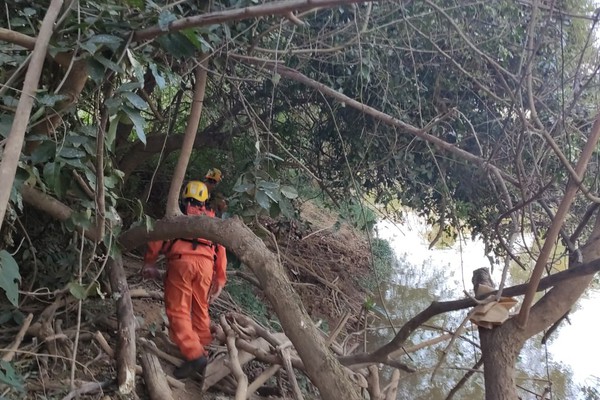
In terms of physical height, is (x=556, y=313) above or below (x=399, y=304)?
below

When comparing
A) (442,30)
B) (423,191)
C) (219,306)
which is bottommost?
(219,306)

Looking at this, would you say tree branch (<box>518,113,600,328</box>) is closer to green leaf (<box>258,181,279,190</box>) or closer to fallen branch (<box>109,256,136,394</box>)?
green leaf (<box>258,181,279,190</box>)

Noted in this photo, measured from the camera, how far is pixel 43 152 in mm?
2154

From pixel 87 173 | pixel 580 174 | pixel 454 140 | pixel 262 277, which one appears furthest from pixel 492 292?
pixel 454 140

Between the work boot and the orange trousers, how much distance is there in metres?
0.03

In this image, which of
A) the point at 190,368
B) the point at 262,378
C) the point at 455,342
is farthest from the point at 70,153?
the point at 455,342

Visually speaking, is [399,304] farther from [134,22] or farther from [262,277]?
[134,22]

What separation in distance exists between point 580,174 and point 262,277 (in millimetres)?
1416

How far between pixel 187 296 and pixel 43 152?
69.3 inches

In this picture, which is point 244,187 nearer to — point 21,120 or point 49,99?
point 49,99

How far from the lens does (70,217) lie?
266cm

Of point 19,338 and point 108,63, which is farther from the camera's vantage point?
point 19,338

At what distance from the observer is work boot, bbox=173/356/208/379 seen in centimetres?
356

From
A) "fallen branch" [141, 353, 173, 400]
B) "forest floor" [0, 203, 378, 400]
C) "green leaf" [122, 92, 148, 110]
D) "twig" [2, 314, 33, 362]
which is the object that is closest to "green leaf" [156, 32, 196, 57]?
"green leaf" [122, 92, 148, 110]
